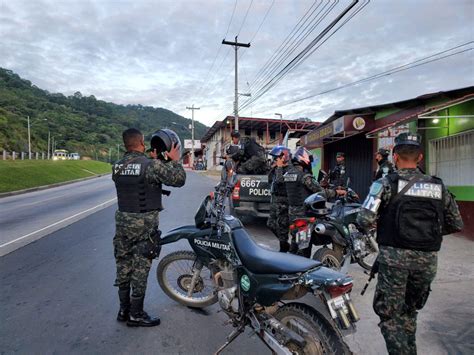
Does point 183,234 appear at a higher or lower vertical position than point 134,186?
lower

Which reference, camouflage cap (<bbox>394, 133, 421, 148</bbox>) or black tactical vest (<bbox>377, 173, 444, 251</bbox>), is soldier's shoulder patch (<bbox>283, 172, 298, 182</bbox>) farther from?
black tactical vest (<bbox>377, 173, 444, 251</bbox>)

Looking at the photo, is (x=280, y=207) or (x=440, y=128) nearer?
(x=280, y=207)

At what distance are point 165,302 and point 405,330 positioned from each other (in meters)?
2.56

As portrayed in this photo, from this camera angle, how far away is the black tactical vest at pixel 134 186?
361 cm

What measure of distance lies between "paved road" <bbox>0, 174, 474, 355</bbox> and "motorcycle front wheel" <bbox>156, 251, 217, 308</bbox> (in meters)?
0.11

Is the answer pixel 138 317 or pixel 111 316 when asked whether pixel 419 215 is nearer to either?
pixel 138 317

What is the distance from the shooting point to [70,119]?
81.2 m

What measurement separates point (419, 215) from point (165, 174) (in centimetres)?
221

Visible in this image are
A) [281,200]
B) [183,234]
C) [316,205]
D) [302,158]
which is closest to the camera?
[183,234]

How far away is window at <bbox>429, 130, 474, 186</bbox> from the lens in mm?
7488

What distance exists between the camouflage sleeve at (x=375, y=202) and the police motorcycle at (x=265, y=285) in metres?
0.46

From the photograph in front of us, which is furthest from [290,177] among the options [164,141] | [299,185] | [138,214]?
[138,214]

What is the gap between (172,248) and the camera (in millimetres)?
6703

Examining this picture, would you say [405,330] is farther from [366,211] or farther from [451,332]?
[451,332]
